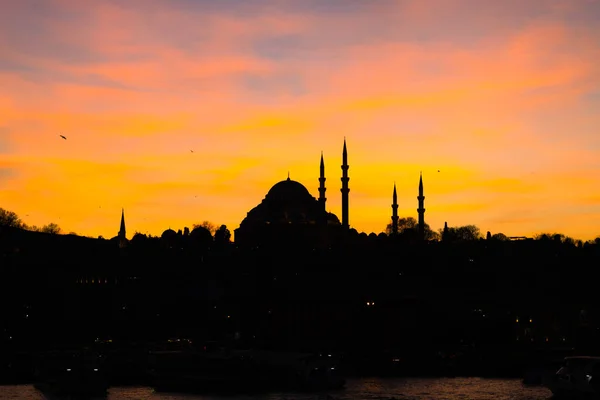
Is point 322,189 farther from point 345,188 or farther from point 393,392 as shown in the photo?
point 393,392

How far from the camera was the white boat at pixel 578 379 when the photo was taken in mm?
53000

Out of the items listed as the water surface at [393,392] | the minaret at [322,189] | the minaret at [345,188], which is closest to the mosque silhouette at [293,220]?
the minaret at [322,189]

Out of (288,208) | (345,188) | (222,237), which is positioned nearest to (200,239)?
(222,237)

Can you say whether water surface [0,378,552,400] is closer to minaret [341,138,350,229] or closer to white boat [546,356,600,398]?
white boat [546,356,600,398]

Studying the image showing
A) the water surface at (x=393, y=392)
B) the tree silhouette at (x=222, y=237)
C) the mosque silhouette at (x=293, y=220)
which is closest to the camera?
the water surface at (x=393, y=392)

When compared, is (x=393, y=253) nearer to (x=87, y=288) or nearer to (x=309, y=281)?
(x=309, y=281)

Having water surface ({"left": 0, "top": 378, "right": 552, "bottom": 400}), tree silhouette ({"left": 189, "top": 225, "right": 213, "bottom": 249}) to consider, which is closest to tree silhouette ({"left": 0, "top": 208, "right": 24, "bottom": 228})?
tree silhouette ({"left": 189, "top": 225, "right": 213, "bottom": 249})

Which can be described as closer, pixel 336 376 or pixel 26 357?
pixel 336 376

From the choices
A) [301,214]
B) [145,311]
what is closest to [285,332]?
[145,311]

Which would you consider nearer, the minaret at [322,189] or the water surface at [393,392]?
the water surface at [393,392]

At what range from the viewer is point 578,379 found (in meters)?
53.9

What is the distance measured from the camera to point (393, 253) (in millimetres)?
126312

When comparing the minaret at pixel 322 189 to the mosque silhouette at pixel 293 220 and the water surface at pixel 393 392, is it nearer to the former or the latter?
the mosque silhouette at pixel 293 220

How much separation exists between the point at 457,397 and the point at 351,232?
3758 inches
